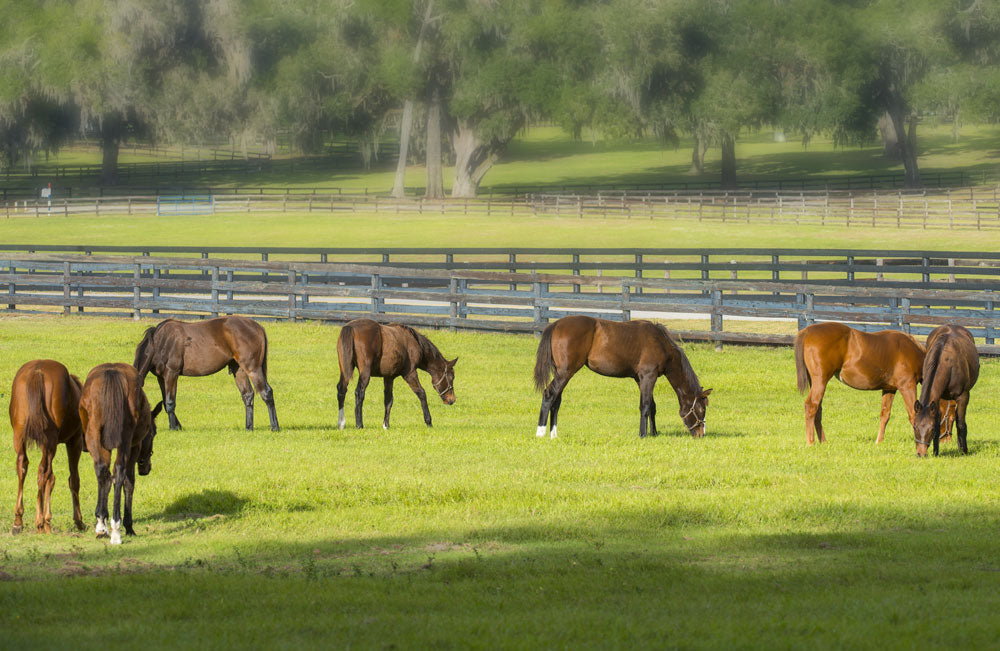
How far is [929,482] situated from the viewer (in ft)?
39.1

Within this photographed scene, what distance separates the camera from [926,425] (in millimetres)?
13297

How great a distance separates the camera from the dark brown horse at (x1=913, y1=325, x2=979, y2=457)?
13180 millimetres

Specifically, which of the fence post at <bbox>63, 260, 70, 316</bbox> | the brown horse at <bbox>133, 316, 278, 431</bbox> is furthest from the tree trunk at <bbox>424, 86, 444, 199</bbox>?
the brown horse at <bbox>133, 316, 278, 431</bbox>

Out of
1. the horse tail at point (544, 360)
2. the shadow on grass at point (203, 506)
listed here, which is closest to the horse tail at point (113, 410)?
the shadow on grass at point (203, 506)

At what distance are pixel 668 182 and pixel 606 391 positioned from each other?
74044 mm

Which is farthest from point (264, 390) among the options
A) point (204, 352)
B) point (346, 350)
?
point (346, 350)

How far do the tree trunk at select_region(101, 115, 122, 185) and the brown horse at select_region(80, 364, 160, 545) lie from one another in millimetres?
76986

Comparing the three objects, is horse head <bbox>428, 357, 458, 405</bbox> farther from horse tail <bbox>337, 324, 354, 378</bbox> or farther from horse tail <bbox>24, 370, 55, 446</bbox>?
horse tail <bbox>24, 370, 55, 446</bbox>

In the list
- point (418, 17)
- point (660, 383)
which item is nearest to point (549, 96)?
point (418, 17)

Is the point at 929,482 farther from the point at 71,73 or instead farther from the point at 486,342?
the point at 71,73

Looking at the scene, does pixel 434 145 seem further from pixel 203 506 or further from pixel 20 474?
pixel 20 474

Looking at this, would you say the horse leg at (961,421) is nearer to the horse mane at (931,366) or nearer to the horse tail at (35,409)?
the horse mane at (931,366)

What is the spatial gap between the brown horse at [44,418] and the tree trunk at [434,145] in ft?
229

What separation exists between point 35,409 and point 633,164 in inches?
3956
